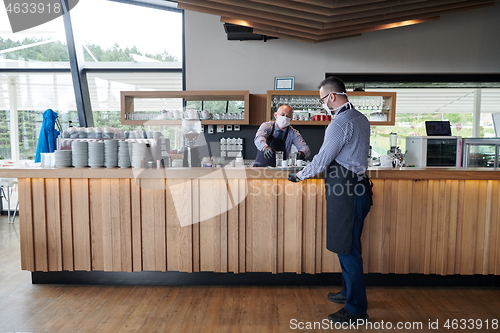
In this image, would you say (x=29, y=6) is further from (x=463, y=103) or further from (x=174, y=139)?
(x=463, y=103)

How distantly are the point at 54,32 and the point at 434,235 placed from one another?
19.8ft

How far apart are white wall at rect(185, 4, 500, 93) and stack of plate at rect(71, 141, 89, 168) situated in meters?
2.75

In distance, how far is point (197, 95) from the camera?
5203 millimetres

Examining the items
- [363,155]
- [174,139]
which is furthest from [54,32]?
[363,155]

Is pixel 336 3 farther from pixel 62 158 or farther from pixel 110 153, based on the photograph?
pixel 62 158

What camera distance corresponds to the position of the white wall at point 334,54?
5391mm

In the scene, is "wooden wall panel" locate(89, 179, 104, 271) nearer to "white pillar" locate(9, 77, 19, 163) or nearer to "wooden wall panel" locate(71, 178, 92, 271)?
"wooden wall panel" locate(71, 178, 92, 271)

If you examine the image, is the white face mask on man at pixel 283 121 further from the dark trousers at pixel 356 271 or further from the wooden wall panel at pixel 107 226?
the wooden wall panel at pixel 107 226

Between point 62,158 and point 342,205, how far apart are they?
8.02ft

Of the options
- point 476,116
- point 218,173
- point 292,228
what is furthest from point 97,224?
point 476,116

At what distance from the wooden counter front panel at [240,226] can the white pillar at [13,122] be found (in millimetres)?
3832

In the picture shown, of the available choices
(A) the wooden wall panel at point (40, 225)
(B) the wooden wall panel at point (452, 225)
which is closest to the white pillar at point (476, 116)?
(B) the wooden wall panel at point (452, 225)

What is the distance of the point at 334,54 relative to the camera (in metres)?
5.53

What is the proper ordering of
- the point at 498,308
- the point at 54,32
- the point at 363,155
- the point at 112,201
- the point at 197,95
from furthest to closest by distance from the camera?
the point at 54,32 → the point at 197,95 → the point at 112,201 → the point at 498,308 → the point at 363,155
